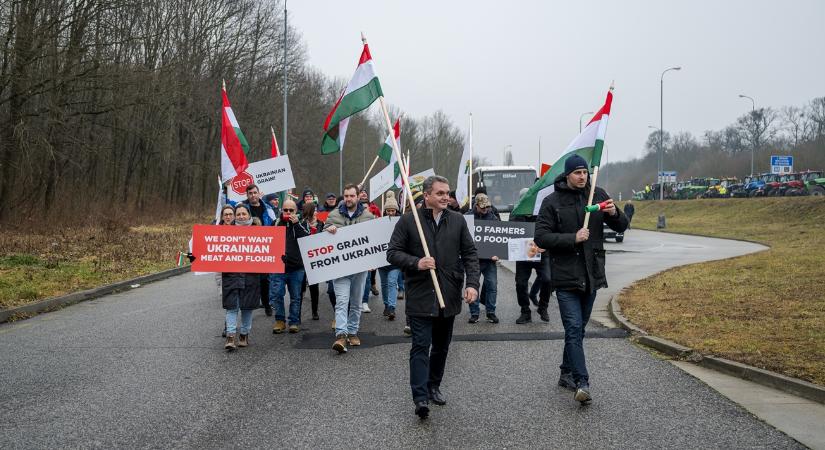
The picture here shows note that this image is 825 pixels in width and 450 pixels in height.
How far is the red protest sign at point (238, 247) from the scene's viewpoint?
8.65 metres

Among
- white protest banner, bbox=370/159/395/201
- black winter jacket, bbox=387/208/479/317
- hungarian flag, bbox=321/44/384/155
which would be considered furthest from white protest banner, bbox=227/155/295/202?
black winter jacket, bbox=387/208/479/317

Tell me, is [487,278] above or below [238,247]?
below

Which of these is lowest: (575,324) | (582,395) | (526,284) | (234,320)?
(582,395)

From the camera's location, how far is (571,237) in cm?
592

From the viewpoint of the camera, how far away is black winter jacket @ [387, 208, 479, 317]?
18.3 feet

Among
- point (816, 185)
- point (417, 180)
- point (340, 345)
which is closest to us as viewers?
point (340, 345)

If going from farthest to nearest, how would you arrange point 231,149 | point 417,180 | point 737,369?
1. point 417,180
2. point 231,149
3. point 737,369

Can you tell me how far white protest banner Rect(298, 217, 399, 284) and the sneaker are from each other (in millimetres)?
3256

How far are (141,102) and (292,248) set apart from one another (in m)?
18.5

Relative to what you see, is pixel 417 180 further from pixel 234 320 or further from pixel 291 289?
pixel 234 320

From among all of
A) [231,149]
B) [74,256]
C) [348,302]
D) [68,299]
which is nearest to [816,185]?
[74,256]

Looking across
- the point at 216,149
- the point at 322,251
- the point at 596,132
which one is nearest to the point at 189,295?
the point at 322,251

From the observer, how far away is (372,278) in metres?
13.4

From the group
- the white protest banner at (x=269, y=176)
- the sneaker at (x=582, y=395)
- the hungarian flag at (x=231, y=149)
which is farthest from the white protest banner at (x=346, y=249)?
the white protest banner at (x=269, y=176)
